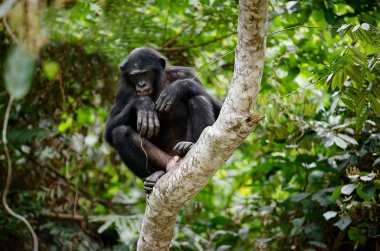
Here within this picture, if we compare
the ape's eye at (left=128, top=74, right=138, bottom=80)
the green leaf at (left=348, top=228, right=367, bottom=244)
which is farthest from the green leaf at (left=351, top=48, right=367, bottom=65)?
the ape's eye at (left=128, top=74, right=138, bottom=80)

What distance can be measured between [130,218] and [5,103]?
220cm

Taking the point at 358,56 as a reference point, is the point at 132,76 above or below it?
below

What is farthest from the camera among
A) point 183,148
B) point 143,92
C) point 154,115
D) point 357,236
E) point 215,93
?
point 215,93

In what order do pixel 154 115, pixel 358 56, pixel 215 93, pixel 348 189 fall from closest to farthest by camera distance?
pixel 358 56 → pixel 348 189 → pixel 154 115 → pixel 215 93

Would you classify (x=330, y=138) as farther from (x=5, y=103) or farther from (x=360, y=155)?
(x=5, y=103)

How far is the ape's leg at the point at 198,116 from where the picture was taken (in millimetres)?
4965

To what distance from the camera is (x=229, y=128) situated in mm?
3557

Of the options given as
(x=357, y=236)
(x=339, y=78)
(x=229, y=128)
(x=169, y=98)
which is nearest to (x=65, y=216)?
(x=169, y=98)

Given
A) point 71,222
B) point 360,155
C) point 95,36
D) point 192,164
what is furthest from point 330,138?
point 71,222

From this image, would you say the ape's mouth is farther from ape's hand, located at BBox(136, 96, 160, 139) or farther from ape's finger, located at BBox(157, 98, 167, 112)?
ape's finger, located at BBox(157, 98, 167, 112)

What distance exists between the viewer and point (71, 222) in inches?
301

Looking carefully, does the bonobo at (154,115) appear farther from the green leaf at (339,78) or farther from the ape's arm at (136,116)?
the green leaf at (339,78)

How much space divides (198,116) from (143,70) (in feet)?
3.20

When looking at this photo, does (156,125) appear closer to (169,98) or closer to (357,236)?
(169,98)
